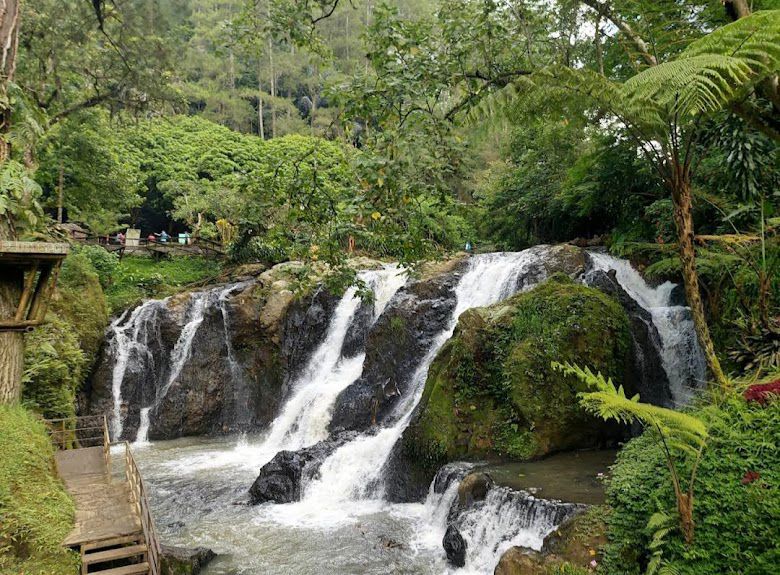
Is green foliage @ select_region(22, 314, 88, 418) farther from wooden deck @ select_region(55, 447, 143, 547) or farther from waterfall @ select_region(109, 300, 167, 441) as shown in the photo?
waterfall @ select_region(109, 300, 167, 441)

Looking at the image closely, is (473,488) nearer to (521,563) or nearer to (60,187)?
(521,563)

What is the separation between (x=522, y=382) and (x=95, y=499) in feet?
23.1

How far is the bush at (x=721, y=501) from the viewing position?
429 cm

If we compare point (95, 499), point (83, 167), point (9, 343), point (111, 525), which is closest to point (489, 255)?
point (95, 499)

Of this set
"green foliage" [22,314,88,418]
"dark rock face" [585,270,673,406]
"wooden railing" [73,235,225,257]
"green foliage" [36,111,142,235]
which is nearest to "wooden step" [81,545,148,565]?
"green foliage" [22,314,88,418]

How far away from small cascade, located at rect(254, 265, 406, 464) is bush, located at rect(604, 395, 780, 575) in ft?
29.4

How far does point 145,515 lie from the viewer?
6.45 metres

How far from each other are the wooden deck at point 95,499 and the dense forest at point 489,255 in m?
0.31

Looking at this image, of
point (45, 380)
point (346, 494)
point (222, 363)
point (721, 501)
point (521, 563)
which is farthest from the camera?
point (222, 363)

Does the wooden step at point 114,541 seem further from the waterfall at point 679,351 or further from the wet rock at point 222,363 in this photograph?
the wet rock at point 222,363

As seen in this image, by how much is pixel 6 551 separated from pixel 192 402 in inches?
478

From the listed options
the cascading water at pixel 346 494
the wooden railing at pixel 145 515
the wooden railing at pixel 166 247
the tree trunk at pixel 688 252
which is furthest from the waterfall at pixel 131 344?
the tree trunk at pixel 688 252

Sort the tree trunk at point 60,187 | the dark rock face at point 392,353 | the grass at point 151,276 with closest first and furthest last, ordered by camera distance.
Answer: the dark rock face at point 392,353 < the tree trunk at point 60,187 < the grass at point 151,276

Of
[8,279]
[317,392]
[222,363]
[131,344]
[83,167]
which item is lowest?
[317,392]
